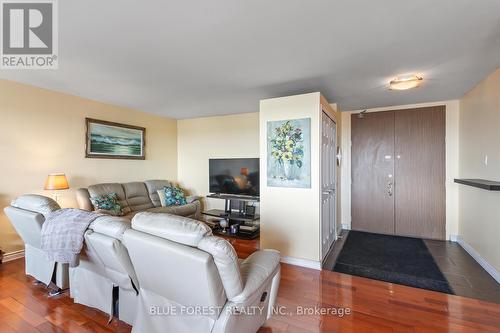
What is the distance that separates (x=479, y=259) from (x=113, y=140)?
20.0 feet

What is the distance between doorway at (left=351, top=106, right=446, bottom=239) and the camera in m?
4.16

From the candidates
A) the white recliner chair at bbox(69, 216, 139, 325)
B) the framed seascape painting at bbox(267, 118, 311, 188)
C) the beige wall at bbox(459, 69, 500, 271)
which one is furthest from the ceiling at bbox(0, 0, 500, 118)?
the white recliner chair at bbox(69, 216, 139, 325)

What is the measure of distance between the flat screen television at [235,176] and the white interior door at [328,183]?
4.81 feet

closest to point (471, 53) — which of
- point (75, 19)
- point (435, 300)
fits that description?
point (435, 300)

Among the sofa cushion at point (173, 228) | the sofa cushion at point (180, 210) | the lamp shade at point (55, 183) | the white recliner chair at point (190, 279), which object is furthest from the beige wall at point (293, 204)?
the lamp shade at point (55, 183)

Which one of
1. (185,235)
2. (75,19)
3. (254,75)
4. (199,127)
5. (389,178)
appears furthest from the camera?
(199,127)

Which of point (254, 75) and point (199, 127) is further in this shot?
point (199, 127)

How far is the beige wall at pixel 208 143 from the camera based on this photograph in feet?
17.0

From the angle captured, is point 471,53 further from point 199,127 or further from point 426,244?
point 199,127

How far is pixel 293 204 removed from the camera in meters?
3.16

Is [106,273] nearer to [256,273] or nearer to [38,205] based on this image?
[38,205]

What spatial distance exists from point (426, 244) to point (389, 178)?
1.25 meters

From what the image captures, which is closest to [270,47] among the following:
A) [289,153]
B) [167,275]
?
[289,153]

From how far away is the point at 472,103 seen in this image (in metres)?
3.45
